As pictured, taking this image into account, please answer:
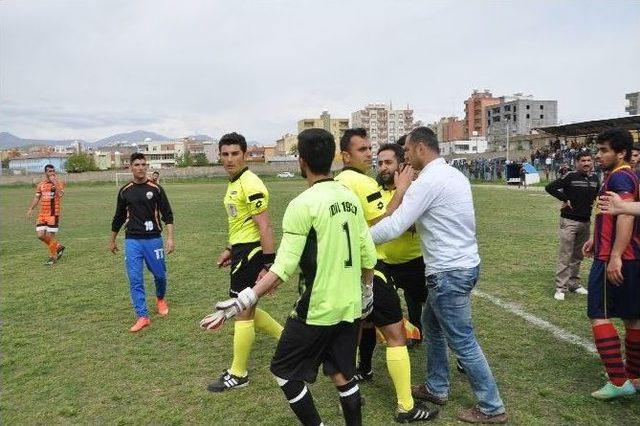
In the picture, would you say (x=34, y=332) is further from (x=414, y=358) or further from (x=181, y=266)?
(x=414, y=358)

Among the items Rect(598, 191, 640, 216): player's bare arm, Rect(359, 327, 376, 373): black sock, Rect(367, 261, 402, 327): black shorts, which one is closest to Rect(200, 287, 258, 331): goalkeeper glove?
Rect(367, 261, 402, 327): black shorts

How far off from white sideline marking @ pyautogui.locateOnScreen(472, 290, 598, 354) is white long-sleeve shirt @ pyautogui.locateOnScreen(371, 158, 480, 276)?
8.23 feet

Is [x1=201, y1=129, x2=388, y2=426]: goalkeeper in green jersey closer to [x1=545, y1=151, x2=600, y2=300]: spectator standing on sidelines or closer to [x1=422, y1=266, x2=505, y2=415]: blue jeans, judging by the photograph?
[x1=422, y1=266, x2=505, y2=415]: blue jeans

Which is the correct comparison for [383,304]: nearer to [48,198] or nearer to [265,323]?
[265,323]

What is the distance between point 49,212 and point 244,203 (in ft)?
31.1

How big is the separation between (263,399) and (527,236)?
34.4ft

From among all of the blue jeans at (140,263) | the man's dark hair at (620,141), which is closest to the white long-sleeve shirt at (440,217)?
the man's dark hair at (620,141)

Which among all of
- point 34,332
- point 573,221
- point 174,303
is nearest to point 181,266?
point 174,303

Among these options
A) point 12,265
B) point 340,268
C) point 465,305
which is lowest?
point 12,265

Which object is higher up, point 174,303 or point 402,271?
point 402,271

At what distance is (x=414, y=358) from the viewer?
216 inches

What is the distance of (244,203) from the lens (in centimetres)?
510

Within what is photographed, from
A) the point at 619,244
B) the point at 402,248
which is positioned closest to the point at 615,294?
the point at 619,244

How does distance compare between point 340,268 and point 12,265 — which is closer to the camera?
point 340,268
